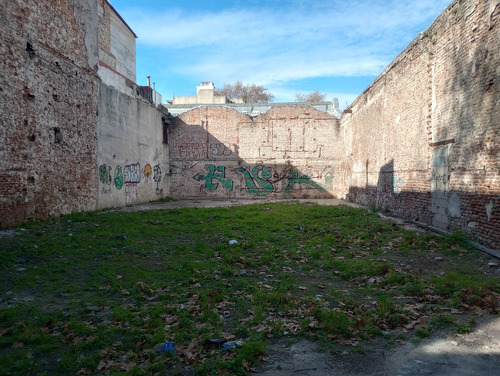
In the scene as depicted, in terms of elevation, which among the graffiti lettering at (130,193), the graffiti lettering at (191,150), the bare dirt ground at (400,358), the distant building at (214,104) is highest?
the distant building at (214,104)

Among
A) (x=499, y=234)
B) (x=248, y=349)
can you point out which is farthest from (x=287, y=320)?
(x=499, y=234)

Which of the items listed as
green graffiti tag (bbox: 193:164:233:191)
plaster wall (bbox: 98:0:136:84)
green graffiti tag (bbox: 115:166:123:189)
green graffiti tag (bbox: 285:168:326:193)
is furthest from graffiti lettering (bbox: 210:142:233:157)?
green graffiti tag (bbox: 115:166:123:189)

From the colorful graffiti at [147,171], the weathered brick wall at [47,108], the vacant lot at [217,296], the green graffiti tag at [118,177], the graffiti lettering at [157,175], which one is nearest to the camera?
the vacant lot at [217,296]

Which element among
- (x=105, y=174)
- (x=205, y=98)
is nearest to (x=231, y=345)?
(x=105, y=174)

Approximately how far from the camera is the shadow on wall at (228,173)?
21.6m

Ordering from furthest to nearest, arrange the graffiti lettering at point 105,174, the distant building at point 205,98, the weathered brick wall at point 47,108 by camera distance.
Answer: the distant building at point 205,98, the graffiti lettering at point 105,174, the weathered brick wall at point 47,108

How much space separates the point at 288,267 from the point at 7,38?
8.64 m

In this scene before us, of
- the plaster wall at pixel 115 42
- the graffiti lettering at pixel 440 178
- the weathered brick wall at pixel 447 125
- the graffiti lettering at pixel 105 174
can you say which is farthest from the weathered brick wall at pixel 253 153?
the graffiti lettering at pixel 440 178

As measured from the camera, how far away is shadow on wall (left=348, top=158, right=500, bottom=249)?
7125mm

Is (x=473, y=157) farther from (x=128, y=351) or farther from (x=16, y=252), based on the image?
(x=16, y=252)

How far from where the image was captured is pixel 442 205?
30.2 feet

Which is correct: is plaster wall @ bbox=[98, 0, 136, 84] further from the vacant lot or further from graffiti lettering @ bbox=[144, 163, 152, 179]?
the vacant lot

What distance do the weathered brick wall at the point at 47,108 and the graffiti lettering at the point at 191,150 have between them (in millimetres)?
9087

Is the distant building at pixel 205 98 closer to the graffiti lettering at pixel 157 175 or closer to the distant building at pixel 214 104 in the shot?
the distant building at pixel 214 104
